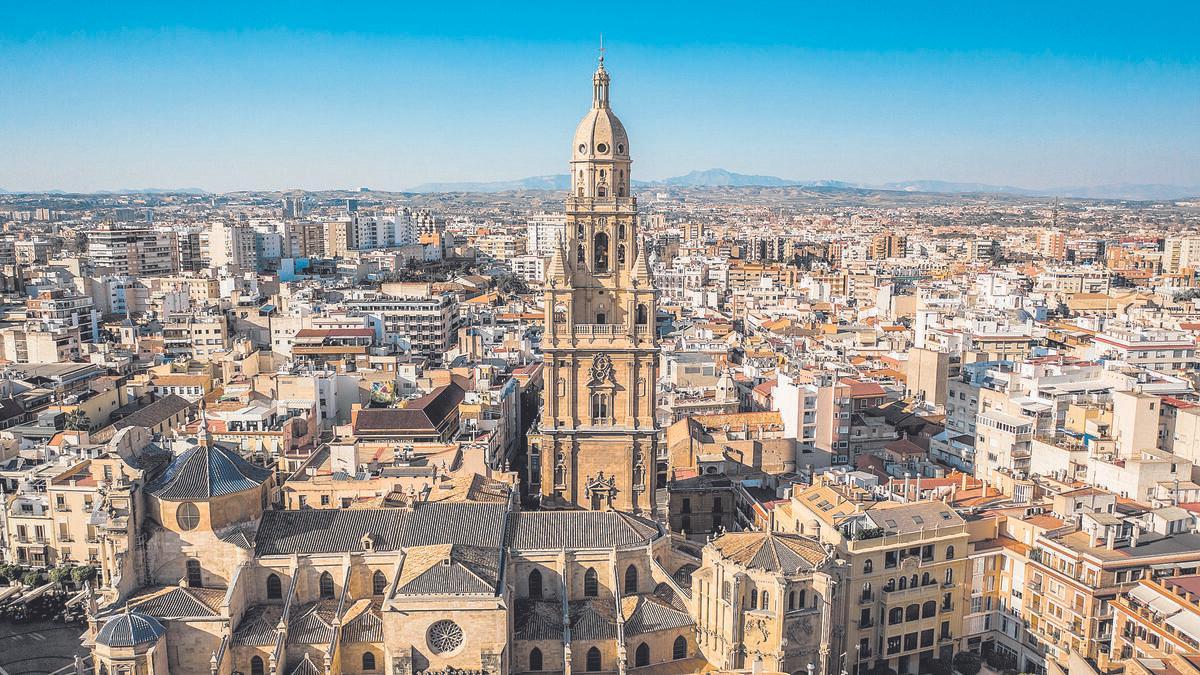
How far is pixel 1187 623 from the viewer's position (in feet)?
119

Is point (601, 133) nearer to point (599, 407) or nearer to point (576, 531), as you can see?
Result: point (599, 407)

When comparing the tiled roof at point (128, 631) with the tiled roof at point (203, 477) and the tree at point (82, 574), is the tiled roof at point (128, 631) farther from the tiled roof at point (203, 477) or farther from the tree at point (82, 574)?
the tree at point (82, 574)

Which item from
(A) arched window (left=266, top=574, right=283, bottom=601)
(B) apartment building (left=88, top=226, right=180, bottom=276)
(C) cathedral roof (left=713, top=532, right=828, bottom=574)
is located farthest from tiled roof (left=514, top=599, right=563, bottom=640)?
(B) apartment building (left=88, top=226, right=180, bottom=276)

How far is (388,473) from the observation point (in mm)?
52250

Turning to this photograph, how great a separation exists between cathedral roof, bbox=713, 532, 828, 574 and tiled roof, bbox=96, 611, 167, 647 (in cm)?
2069

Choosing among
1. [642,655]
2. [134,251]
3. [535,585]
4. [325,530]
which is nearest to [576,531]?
[535,585]

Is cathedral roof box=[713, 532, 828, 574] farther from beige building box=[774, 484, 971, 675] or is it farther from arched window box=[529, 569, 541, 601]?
arched window box=[529, 569, 541, 601]

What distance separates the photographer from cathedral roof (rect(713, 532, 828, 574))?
3550 cm

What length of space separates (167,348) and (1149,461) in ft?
294

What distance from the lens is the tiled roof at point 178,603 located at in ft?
116

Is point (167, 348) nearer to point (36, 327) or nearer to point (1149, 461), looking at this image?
point (36, 327)

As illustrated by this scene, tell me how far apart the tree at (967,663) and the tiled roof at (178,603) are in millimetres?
30884

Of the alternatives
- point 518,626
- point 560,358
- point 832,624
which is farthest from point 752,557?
point 560,358

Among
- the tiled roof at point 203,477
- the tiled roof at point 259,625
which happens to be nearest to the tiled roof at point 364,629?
the tiled roof at point 259,625
